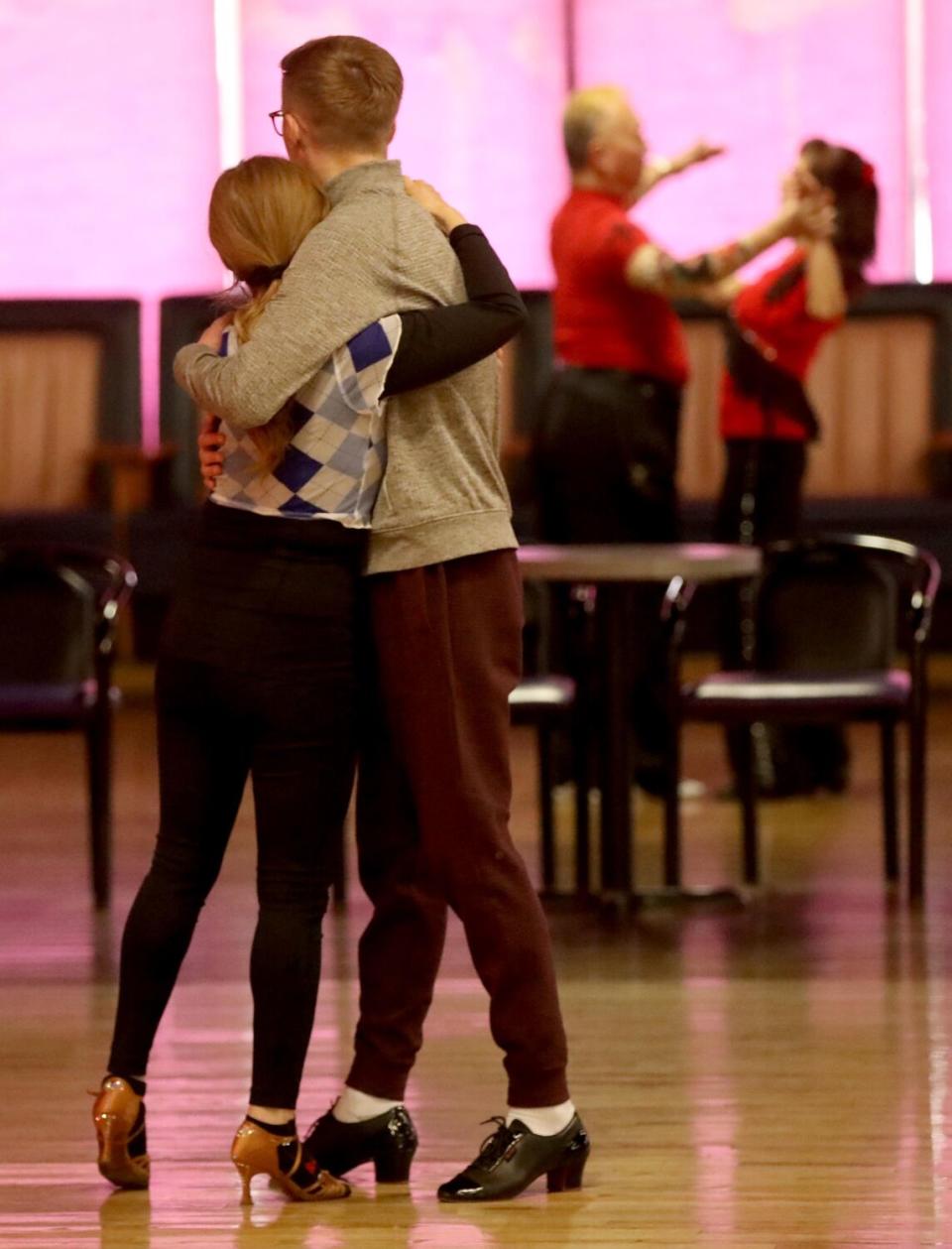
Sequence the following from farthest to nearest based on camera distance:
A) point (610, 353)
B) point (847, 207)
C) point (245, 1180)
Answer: point (847, 207), point (610, 353), point (245, 1180)

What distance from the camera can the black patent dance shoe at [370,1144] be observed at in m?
2.72

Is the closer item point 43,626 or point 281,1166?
point 281,1166

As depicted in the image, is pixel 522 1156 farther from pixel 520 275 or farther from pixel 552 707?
pixel 520 275

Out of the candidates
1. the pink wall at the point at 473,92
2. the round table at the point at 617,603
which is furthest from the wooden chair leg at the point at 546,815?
the pink wall at the point at 473,92

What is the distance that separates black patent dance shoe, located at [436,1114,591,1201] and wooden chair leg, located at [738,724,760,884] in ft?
6.68

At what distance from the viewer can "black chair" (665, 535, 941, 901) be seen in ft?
14.5

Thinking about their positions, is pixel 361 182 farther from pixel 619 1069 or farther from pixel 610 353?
pixel 610 353

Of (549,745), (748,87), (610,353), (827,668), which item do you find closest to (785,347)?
(610,353)

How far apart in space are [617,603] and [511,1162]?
5.80 ft

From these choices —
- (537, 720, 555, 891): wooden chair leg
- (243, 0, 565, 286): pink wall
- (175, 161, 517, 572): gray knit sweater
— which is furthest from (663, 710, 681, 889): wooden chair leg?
(243, 0, 565, 286): pink wall

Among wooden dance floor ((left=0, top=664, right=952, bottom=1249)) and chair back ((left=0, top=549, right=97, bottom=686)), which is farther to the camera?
chair back ((left=0, top=549, right=97, bottom=686))

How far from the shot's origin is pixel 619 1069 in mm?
3279

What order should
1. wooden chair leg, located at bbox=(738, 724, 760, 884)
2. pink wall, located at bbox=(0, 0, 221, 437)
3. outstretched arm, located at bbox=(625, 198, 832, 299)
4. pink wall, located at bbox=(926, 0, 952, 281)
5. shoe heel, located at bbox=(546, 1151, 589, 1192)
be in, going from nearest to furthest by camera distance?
shoe heel, located at bbox=(546, 1151, 589, 1192)
wooden chair leg, located at bbox=(738, 724, 760, 884)
outstretched arm, located at bbox=(625, 198, 832, 299)
pink wall, located at bbox=(926, 0, 952, 281)
pink wall, located at bbox=(0, 0, 221, 437)

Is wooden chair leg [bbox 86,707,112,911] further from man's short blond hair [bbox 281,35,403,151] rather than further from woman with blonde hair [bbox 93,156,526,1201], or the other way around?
man's short blond hair [bbox 281,35,403,151]
